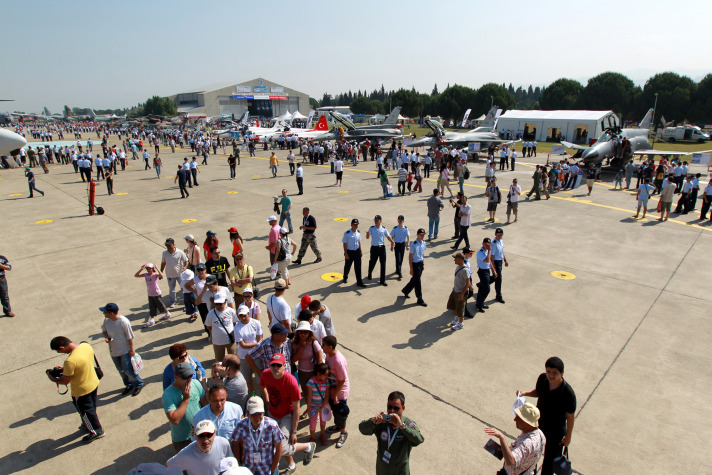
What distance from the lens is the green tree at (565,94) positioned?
79.1m

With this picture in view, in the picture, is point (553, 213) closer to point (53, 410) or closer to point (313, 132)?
point (53, 410)

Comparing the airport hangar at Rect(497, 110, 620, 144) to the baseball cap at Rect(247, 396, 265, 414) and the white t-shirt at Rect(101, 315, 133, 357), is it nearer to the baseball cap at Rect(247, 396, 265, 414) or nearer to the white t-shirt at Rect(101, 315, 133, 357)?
the white t-shirt at Rect(101, 315, 133, 357)

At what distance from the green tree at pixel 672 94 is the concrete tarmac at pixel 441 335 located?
2690 inches

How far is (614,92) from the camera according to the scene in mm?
73062

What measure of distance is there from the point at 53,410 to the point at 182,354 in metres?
3.17

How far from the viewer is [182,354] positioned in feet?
14.2

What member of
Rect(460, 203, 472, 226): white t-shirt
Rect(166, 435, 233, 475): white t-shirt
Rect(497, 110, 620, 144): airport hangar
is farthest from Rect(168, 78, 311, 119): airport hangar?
Rect(166, 435, 233, 475): white t-shirt

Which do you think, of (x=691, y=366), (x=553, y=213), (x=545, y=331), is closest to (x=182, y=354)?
(x=545, y=331)

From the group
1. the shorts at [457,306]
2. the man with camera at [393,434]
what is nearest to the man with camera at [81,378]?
the man with camera at [393,434]

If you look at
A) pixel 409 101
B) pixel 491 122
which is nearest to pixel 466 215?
pixel 491 122

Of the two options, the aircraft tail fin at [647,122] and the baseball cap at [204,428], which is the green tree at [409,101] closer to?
the aircraft tail fin at [647,122]

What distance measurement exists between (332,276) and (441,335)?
3.78m

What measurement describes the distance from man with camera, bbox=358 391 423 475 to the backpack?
20.0 ft

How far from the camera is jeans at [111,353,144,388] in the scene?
5797mm
